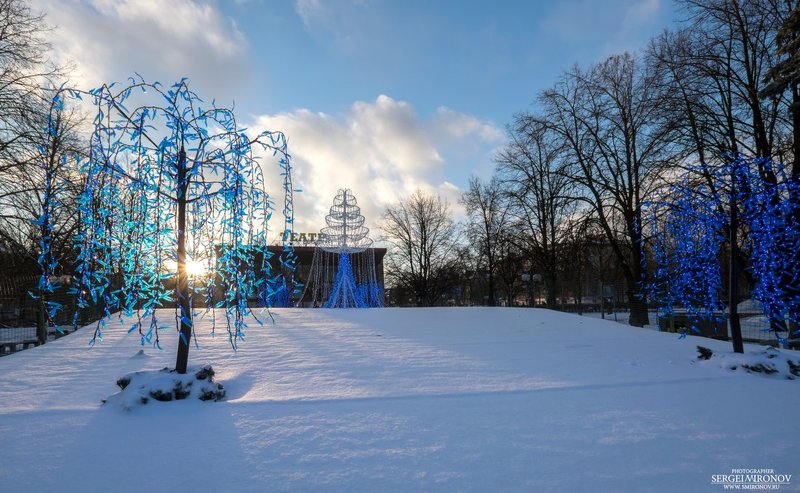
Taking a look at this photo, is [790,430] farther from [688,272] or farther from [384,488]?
[688,272]

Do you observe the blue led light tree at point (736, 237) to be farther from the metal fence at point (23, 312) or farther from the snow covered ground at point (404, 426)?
the metal fence at point (23, 312)

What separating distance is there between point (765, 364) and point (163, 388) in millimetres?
6963

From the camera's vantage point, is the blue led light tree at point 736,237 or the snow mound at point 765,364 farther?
the blue led light tree at point 736,237

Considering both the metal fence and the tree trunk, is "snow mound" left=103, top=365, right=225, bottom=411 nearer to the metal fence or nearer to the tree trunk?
the tree trunk

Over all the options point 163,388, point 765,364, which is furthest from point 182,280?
point 765,364

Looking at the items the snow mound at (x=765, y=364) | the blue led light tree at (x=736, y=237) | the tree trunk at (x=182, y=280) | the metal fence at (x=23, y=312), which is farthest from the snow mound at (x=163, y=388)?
the metal fence at (x=23, y=312)

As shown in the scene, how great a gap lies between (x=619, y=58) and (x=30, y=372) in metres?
20.0

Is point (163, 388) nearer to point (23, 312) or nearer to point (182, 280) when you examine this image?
point (182, 280)

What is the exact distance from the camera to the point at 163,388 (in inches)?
142

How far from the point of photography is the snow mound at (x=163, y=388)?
3.48 m

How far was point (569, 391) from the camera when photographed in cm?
407

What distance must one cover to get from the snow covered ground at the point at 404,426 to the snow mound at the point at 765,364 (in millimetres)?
129

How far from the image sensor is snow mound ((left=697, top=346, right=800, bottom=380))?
4852mm

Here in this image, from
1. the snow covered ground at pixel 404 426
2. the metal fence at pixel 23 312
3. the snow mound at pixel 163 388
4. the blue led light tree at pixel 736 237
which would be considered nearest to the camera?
the snow covered ground at pixel 404 426
